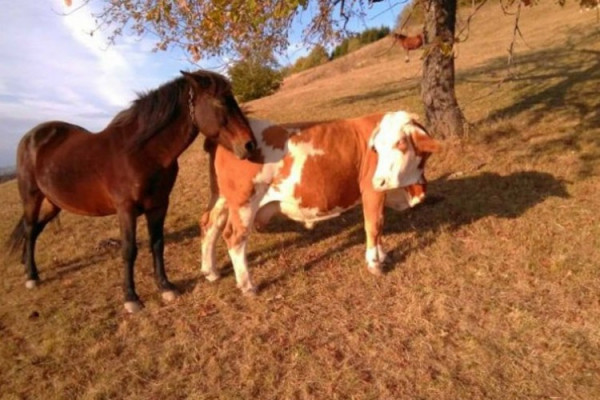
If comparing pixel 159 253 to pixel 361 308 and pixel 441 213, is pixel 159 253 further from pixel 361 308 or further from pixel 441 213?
pixel 441 213

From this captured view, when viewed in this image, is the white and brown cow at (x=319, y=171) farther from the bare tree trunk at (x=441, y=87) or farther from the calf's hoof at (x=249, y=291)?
the bare tree trunk at (x=441, y=87)

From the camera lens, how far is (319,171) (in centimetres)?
479

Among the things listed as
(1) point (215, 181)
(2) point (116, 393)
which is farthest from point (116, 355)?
(1) point (215, 181)

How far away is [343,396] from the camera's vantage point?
3447 mm

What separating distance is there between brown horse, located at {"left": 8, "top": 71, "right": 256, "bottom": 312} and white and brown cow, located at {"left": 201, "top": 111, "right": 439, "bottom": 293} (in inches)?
14.7

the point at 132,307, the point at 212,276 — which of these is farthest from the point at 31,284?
the point at 212,276

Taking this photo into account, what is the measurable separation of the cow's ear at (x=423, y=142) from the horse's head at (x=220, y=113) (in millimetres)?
1741

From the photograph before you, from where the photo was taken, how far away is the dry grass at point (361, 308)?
3633 millimetres

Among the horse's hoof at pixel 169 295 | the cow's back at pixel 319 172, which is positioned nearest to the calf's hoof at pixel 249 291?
the horse's hoof at pixel 169 295

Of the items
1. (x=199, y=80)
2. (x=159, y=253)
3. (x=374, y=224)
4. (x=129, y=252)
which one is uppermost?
(x=199, y=80)

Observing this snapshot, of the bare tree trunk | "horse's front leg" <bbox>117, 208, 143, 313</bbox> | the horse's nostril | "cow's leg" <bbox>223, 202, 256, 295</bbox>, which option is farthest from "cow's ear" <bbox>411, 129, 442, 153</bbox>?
→ the bare tree trunk

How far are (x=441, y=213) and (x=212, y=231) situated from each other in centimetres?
333

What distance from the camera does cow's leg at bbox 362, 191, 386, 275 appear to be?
4.98 m

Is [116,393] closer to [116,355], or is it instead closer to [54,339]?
[116,355]
